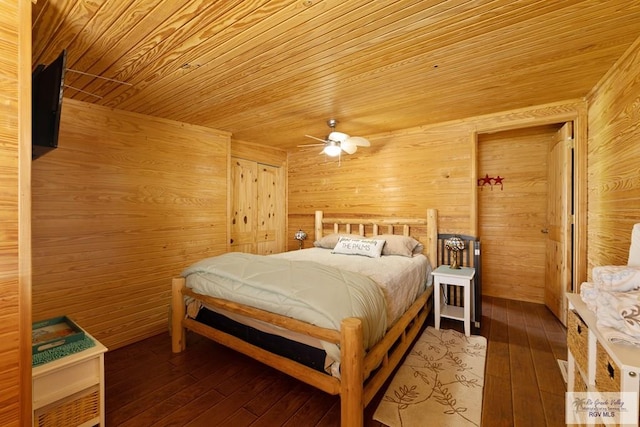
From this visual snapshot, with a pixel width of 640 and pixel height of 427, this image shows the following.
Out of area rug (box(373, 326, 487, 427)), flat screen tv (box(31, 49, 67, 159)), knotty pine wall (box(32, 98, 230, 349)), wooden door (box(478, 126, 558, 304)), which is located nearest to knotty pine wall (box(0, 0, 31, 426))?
flat screen tv (box(31, 49, 67, 159))

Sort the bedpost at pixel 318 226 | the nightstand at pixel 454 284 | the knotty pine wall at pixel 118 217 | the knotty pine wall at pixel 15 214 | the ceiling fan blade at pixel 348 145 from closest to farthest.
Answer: the knotty pine wall at pixel 15 214 < the knotty pine wall at pixel 118 217 < the nightstand at pixel 454 284 < the ceiling fan blade at pixel 348 145 < the bedpost at pixel 318 226

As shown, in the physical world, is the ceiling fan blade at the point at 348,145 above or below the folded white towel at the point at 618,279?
above

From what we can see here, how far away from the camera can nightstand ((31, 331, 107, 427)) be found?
4.68 ft

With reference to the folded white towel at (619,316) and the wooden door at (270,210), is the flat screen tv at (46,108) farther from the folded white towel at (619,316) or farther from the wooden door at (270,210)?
the wooden door at (270,210)

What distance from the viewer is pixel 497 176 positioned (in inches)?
148

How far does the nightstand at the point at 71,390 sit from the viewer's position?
143cm

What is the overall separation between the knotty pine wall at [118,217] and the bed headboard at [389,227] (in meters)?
1.60

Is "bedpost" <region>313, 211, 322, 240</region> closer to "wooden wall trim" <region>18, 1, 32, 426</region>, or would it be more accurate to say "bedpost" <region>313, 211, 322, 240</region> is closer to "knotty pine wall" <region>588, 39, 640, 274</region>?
"knotty pine wall" <region>588, 39, 640, 274</region>

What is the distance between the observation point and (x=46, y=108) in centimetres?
143

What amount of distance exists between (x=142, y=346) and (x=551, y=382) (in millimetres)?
3381

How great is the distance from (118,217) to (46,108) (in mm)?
1465

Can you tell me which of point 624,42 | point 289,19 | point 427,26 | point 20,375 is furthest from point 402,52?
point 20,375

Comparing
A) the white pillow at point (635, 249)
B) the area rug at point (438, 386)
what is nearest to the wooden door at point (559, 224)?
the area rug at point (438, 386)

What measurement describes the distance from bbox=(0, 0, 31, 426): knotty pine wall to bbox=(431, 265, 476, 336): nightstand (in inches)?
116
